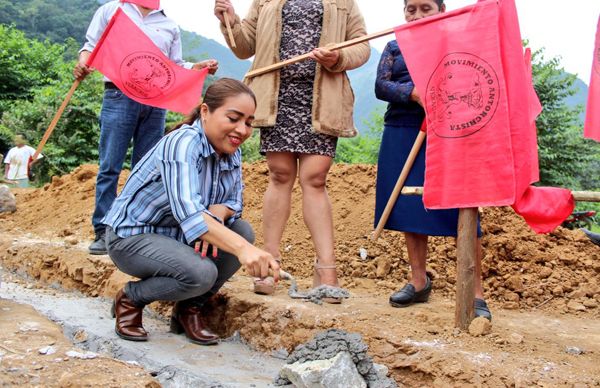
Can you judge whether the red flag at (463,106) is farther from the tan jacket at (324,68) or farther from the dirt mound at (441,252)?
the dirt mound at (441,252)

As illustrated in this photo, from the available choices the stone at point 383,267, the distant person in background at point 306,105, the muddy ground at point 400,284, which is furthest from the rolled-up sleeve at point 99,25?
the stone at point 383,267

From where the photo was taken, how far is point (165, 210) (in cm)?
301

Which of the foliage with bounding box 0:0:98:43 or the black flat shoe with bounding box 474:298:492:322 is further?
the foliage with bounding box 0:0:98:43

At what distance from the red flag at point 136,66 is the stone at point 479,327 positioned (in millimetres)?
2365

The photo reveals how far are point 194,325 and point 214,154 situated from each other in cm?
88

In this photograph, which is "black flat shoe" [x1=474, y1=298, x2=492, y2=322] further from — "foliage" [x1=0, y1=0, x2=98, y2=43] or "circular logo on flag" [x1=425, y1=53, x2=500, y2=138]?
"foliage" [x1=0, y1=0, x2=98, y2=43]

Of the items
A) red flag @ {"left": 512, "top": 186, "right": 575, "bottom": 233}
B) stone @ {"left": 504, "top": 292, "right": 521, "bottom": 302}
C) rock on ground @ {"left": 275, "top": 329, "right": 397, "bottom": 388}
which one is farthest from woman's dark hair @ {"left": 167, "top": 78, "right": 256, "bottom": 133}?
stone @ {"left": 504, "top": 292, "right": 521, "bottom": 302}

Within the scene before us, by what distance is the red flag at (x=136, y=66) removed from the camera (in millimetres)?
4262

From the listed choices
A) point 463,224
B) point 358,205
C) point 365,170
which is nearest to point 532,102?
point 463,224

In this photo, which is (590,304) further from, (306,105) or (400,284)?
(306,105)

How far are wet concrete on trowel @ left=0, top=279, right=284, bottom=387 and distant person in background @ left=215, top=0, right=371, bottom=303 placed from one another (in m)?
0.55

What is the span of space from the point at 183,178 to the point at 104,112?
1798 mm

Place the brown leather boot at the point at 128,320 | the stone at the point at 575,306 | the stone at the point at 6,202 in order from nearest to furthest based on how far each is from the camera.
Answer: the brown leather boot at the point at 128,320, the stone at the point at 575,306, the stone at the point at 6,202

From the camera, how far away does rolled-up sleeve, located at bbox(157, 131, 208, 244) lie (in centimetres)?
273
